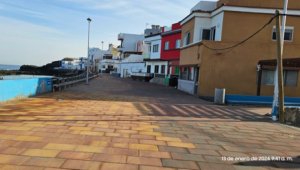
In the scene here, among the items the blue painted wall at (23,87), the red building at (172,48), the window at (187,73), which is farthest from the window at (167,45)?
the blue painted wall at (23,87)

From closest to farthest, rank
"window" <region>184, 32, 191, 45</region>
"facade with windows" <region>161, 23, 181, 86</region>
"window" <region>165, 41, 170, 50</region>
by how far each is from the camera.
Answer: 1. "window" <region>184, 32, 191, 45</region>
2. "facade with windows" <region>161, 23, 181, 86</region>
3. "window" <region>165, 41, 170, 50</region>

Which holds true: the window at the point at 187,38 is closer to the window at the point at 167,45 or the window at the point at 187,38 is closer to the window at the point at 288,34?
the window at the point at 288,34

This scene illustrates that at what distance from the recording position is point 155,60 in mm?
44438

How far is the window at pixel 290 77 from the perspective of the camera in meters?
21.9

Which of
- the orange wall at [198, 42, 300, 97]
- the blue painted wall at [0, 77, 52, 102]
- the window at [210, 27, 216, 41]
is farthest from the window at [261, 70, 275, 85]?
the blue painted wall at [0, 77, 52, 102]

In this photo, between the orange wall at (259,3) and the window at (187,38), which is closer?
the orange wall at (259,3)

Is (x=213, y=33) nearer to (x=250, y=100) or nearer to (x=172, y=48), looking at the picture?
(x=250, y=100)

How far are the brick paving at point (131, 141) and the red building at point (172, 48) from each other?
2645 centimetres

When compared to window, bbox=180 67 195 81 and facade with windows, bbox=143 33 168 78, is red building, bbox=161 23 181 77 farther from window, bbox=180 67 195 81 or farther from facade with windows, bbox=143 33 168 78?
window, bbox=180 67 195 81

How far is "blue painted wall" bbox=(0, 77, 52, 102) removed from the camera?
42.0 feet

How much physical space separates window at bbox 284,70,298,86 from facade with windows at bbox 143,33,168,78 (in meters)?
20.4

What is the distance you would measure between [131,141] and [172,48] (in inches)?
1293
